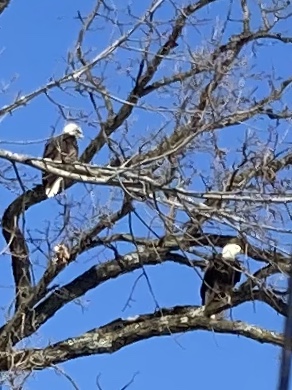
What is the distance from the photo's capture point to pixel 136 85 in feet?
24.4

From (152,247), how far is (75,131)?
1.23 metres

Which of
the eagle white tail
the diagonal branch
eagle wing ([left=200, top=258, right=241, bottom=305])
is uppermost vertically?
the eagle white tail

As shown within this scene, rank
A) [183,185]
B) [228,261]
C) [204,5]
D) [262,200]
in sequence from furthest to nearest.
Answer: [204,5]
[228,261]
[183,185]
[262,200]

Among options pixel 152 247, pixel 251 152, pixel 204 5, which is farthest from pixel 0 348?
pixel 204 5

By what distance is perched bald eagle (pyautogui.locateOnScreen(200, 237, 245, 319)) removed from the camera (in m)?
7.03

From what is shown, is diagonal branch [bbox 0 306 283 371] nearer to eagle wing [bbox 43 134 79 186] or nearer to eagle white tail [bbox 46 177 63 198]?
eagle white tail [bbox 46 177 63 198]

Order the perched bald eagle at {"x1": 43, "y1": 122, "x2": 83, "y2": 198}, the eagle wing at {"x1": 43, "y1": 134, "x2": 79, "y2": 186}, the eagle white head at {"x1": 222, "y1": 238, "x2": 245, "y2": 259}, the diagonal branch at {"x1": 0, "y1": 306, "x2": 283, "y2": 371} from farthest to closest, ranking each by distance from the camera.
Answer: the diagonal branch at {"x1": 0, "y1": 306, "x2": 283, "y2": 371}, the eagle white head at {"x1": 222, "y1": 238, "x2": 245, "y2": 259}, the perched bald eagle at {"x1": 43, "y1": 122, "x2": 83, "y2": 198}, the eagle wing at {"x1": 43, "y1": 134, "x2": 79, "y2": 186}

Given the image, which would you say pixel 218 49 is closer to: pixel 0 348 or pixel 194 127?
pixel 194 127

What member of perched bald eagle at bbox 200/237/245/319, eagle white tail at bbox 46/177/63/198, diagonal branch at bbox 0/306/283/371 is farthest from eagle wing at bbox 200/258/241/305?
eagle white tail at bbox 46/177/63/198

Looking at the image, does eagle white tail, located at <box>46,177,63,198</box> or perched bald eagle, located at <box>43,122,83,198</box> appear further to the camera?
eagle white tail, located at <box>46,177,63,198</box>

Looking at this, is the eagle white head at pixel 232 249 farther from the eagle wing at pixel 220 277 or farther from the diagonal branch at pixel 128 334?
the diagonal branch at pixel 128 334

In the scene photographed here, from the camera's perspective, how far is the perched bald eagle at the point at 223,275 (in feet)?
23.1

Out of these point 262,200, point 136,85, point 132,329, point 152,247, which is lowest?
point 262,200

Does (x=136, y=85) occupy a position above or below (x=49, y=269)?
above
